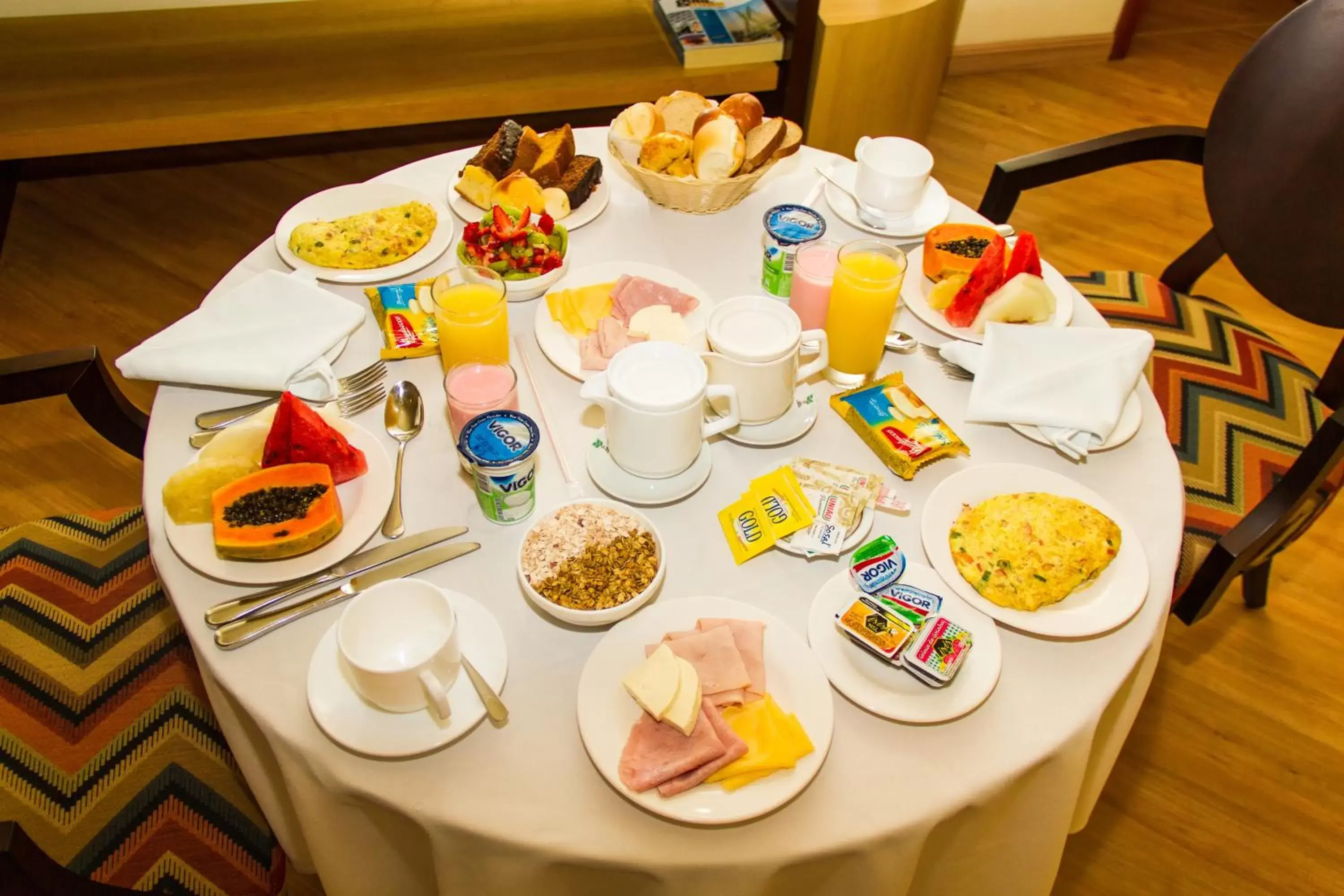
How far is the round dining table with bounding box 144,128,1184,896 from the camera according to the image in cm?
99

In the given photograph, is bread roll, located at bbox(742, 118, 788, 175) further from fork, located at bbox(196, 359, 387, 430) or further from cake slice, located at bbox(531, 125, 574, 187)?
fork, located at bbox(196, 359, 387, 430)

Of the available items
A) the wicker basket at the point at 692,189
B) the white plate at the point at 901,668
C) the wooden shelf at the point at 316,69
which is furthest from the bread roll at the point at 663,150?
the wooden shelf at the point at 316,69

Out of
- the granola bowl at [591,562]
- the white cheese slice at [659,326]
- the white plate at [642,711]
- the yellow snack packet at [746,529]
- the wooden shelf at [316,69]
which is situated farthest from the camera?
→ the wooden shelf at [316,69]

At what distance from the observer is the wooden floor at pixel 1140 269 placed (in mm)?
1919

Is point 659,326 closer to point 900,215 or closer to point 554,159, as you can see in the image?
point 554,159

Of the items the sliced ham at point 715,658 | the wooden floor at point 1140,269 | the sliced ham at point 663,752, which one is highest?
the sliced ham at point 715,658

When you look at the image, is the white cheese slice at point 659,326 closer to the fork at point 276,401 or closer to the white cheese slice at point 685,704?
the fork at point 276,401

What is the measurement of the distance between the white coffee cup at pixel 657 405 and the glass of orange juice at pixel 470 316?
24 centimetres

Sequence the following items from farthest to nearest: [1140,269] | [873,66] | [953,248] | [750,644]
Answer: [1140,269] < [873,66] < [953,248] < [750,644]

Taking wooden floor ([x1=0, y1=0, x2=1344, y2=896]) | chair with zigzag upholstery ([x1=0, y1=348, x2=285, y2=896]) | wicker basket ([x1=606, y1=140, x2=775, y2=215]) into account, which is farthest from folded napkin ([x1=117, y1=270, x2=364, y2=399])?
wooden floor ([x1=0, y1=0, x2=1344, y2=896])

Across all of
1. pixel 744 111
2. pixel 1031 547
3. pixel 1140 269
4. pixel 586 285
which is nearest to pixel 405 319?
pixel 586 285

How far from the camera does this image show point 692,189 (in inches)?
65.8

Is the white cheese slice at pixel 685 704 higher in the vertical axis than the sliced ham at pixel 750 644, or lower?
higher

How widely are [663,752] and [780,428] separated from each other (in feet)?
1.79
